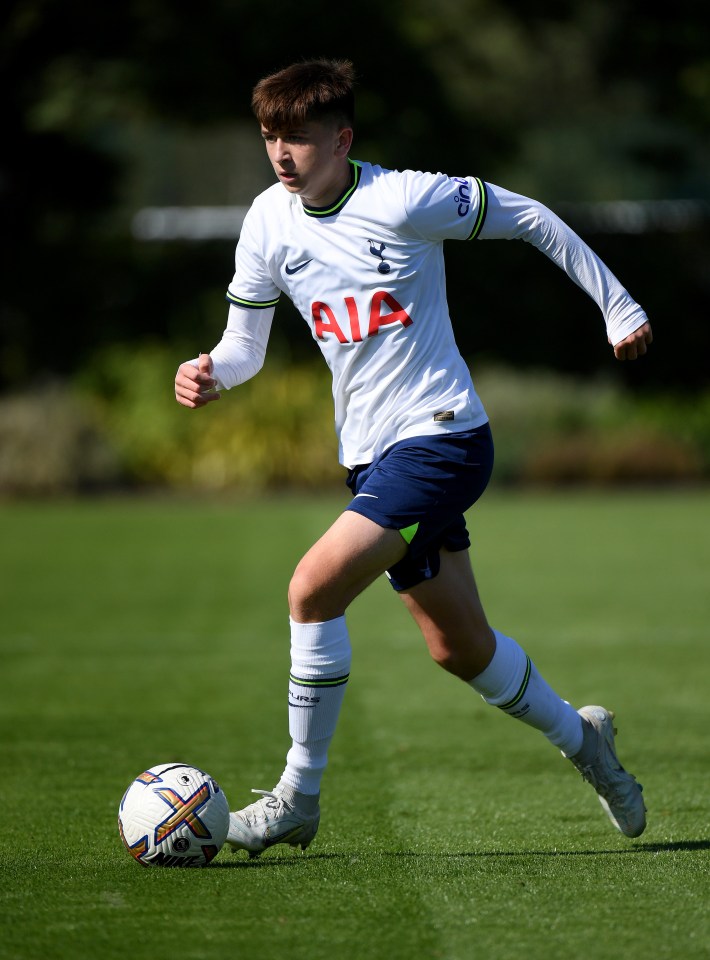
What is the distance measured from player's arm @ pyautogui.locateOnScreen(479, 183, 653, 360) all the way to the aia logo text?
0.37 metres

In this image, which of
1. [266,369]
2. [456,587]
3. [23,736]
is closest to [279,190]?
[456,587]

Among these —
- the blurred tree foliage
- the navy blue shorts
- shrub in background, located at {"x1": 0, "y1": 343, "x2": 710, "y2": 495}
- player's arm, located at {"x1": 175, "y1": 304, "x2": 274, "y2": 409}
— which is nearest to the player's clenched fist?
player's arm, located at {"x1": 175, "y1": 304, "x2": 274, "y2": 409}

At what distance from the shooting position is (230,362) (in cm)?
477

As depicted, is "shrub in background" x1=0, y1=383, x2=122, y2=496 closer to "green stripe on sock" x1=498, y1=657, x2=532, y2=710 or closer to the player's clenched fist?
the player's clenched fist

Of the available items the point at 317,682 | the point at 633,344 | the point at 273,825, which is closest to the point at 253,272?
the point at 633,344

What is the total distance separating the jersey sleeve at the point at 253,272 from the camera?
4633 millimetres

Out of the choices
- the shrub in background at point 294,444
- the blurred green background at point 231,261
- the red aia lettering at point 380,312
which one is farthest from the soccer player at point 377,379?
the shrub in background at point 294,444

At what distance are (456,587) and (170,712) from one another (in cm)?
327

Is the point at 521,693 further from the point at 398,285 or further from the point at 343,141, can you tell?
the point at 343,141

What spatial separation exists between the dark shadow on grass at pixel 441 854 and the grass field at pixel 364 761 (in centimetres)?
1

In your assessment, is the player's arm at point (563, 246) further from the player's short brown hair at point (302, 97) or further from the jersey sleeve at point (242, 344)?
the jersey sleeve at point (242, 344)

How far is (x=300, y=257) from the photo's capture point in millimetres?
4504

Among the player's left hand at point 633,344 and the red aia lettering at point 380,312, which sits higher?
the red aia lettering at point 380,312

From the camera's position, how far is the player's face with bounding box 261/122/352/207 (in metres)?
4.37
